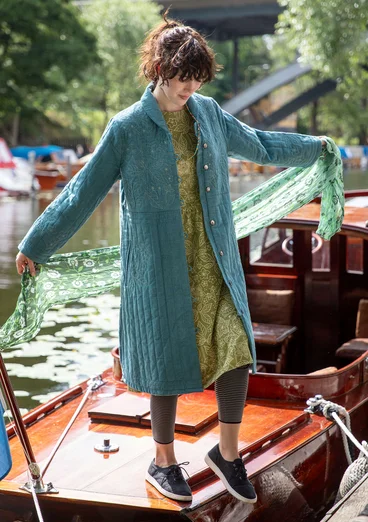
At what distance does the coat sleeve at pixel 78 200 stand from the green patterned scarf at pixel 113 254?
20 centimetres

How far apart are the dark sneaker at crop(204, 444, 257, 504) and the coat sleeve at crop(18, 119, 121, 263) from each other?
0.97 metres

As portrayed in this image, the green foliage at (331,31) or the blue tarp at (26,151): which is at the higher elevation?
the green foliage at (331,31)

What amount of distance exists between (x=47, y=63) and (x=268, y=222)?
25755mm

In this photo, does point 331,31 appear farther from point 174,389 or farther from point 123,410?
point 174,389

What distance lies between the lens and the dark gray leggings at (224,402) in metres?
3.26

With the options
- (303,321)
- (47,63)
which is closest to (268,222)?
(303,321)

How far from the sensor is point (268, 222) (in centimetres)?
406

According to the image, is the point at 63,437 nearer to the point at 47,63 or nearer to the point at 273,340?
the point at 273,340

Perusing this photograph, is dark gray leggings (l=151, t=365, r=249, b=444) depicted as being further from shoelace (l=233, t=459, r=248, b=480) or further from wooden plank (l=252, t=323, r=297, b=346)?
wooden plank (l=252, t=323, r=297, b=346)

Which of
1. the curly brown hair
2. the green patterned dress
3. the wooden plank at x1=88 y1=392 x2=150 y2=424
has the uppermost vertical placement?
the curly brown hair

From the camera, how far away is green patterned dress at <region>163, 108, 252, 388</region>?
10.5 feet

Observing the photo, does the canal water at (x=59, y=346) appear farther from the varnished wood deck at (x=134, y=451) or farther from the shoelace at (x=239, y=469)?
the shoelace at (x=239, y=469)

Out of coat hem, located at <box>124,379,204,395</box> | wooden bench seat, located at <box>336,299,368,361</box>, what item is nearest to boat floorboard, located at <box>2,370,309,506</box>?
coat hem, located at <box>124,379,204,395</box>

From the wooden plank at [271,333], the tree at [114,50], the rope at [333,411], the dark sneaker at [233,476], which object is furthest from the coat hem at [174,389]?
the tree at [114,50]
